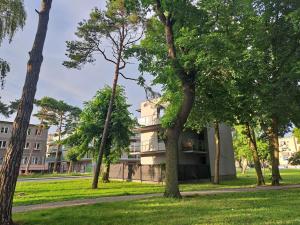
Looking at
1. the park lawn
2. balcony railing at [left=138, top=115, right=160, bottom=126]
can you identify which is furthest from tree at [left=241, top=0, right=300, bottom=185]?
balcony railing at [left=138, top=115, right=160, bottom=126]

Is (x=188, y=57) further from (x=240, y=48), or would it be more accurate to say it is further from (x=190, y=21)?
(x=240, y=48)

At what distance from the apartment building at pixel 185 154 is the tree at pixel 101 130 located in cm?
309

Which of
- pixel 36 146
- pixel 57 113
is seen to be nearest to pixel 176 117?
pixel 57 113

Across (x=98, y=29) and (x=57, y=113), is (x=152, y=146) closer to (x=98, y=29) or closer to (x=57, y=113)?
(x=98, y=29)

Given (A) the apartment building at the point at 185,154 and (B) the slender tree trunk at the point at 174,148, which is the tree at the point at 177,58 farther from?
(A) the apartment building at the point at 185,154

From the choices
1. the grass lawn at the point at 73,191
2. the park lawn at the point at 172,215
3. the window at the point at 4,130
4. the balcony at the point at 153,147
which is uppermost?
the window at the point at 4,130

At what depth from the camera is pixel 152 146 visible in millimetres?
31406

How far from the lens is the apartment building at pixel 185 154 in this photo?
28.5 meters

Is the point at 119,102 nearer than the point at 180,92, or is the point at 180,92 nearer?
the point at 180,92

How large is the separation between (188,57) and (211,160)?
19.3 m

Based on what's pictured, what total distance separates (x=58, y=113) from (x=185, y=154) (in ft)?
98.7

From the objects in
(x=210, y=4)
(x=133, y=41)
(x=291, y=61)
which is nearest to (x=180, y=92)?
(x=210, y=4)

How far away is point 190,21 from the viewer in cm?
1376

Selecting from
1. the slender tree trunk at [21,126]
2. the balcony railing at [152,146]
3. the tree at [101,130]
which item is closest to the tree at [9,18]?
the slender tree trunk at [21,126]
